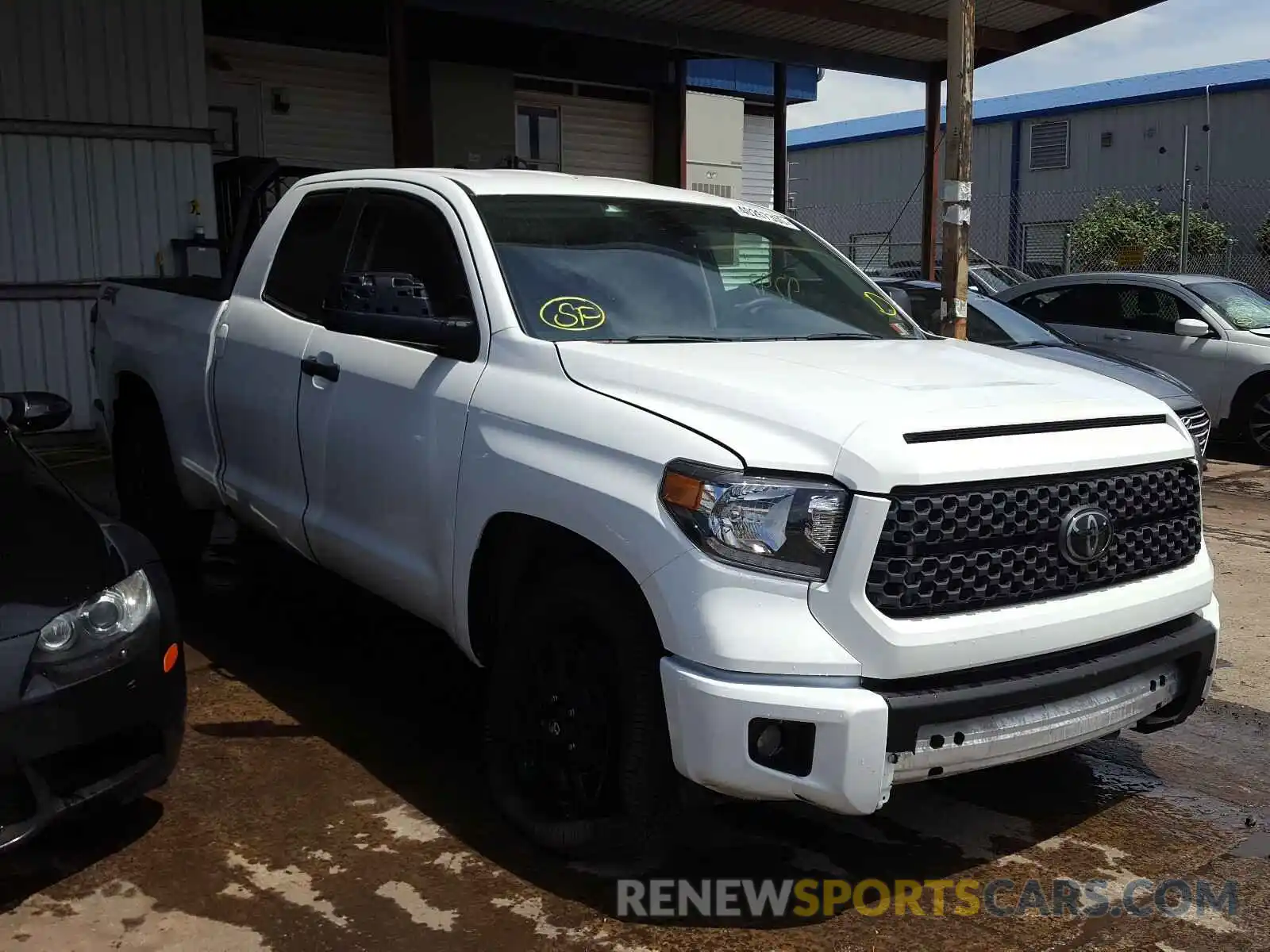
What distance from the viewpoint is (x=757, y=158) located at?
2056 centimetres

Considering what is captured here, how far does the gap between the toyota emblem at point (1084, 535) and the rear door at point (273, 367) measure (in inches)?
107

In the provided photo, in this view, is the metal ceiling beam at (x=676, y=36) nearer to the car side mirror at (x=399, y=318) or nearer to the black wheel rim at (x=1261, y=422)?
the black wheel rim at (x=1261, y=422)

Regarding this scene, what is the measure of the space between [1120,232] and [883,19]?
15.8m

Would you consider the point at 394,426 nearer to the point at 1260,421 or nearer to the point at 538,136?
the point at 1260,421

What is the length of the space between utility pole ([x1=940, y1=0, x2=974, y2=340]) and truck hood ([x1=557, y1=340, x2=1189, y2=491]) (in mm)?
4508

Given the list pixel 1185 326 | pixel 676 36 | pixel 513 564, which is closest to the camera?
pixel 513 564

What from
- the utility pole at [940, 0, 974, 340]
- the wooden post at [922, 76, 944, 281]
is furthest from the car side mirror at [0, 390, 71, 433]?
the wooden post at [922, 76, 944, 281]

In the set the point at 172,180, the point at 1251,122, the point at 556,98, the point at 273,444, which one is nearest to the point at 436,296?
the point at 273,444

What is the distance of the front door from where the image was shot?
149 inches

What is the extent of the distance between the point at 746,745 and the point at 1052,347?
706 cm

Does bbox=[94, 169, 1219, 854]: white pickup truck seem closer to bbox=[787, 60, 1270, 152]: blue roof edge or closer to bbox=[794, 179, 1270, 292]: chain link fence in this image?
bbox=[794, 179, 1270, 292]: chain link fence

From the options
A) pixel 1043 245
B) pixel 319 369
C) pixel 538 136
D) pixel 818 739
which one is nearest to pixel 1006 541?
pixel 818 739

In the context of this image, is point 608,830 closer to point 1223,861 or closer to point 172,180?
point 1223,861

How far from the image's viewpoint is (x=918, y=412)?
9.98ft
